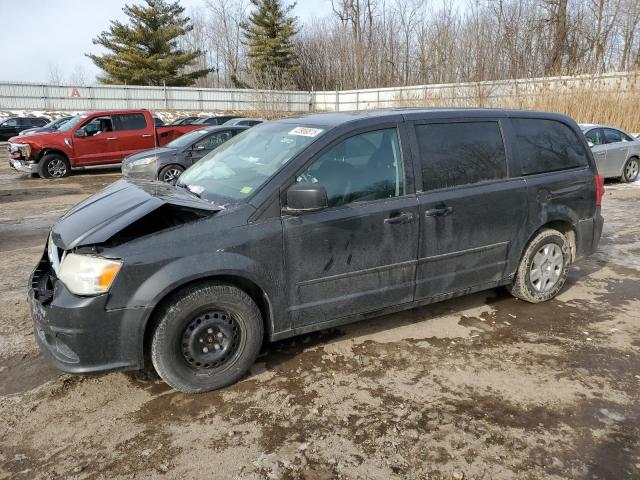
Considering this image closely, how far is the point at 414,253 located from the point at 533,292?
163 cm

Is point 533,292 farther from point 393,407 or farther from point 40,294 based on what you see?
point 40,294

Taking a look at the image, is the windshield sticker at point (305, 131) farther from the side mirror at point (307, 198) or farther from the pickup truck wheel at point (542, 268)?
the pickup truck wheel at point (542, 268)

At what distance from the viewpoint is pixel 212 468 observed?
254 cm

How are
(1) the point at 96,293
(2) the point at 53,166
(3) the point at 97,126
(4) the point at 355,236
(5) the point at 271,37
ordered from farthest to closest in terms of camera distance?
(5) the point at 271,37
(3) the point at 97,126
(2) the point at 53,166
(4) the point at 355,236
(1) the point at 96,293

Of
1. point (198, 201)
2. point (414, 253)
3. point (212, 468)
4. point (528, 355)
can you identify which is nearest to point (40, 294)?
point (198, 201)

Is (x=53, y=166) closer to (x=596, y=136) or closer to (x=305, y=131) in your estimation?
(x=305, y=131)

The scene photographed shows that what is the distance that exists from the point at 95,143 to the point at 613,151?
45.1ft

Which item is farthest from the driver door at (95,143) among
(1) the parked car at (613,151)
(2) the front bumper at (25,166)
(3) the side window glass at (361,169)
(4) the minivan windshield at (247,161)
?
(1) the parked car at (613,151)

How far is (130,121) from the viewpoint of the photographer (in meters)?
14.3

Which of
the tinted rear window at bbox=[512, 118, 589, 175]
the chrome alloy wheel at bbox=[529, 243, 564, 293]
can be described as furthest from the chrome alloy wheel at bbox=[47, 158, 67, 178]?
the chrome alloy wheel at bbox=[529, 243, 564, 293]

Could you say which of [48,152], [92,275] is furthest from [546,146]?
[48,152]

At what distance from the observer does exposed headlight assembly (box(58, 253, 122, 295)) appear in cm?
282

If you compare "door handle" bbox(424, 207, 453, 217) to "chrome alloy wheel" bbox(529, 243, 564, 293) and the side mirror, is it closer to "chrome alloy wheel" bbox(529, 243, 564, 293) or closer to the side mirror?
the side mirror

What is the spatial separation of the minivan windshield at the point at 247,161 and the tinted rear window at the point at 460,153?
2.97 ft
